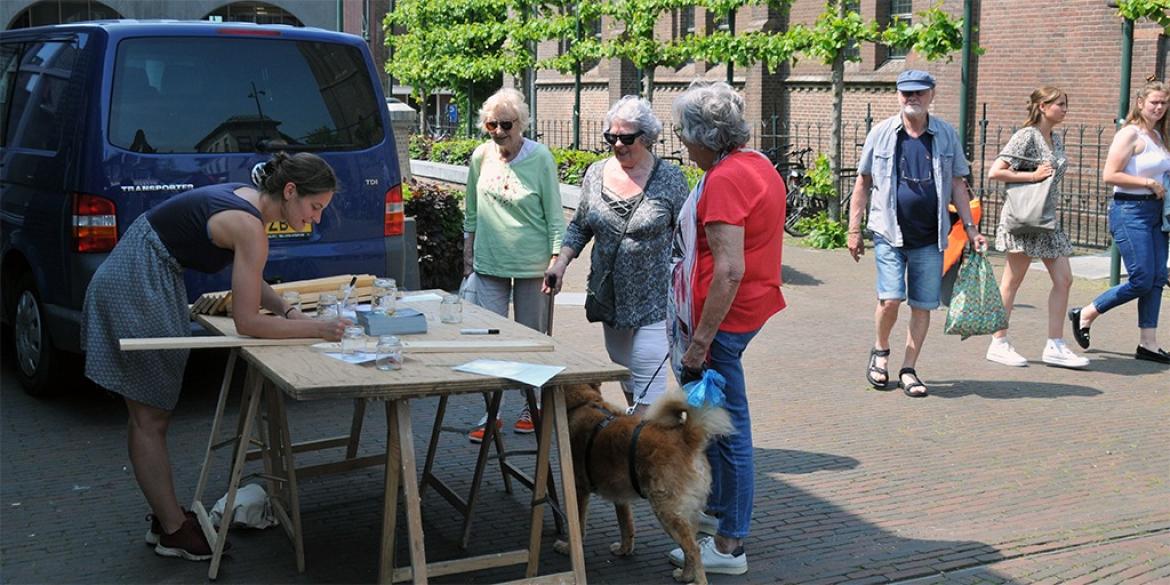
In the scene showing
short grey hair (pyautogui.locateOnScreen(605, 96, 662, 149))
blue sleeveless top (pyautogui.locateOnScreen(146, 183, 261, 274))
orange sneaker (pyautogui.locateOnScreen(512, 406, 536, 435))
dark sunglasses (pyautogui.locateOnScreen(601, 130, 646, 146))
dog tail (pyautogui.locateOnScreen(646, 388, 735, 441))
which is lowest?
orange sneaker (pyautogui.locateOnScreen(512, 406, 536, 435))

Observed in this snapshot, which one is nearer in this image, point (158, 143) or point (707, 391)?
point (707, 391)

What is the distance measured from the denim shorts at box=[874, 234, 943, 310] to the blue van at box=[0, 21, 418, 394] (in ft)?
9.87

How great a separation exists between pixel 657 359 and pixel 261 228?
6.73 ft

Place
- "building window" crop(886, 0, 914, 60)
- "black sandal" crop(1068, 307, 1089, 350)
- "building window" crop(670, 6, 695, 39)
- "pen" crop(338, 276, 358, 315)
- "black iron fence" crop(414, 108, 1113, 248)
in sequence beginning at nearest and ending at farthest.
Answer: "pen" crop(338, 276, 358, 315), "black sandal" crop(1068, 307, 1089, 350), "black iron fence" crop(414, 108, 1113, 248), "building window" crop(886, 0, 914, 60), "building window" crop(670, 6, 695, 39)

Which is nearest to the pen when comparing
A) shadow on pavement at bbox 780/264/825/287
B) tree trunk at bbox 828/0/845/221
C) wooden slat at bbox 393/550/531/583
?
wooden slat at bbox 393/550/531/583

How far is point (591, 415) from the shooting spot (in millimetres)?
4930

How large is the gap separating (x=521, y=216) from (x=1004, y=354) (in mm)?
4138

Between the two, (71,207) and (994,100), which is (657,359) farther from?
(994,100)

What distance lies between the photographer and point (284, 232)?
731 centimetres

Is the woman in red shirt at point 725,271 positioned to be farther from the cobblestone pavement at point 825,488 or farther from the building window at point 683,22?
the building window at point 683,22

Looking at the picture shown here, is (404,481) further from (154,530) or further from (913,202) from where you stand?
(913,202)

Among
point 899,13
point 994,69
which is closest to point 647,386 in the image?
point 994,69

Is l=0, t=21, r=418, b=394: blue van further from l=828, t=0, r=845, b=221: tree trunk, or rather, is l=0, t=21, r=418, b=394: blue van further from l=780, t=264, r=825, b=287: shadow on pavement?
l=828, t=0, r=845, b=221: tree trunk

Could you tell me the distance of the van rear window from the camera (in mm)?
6988
